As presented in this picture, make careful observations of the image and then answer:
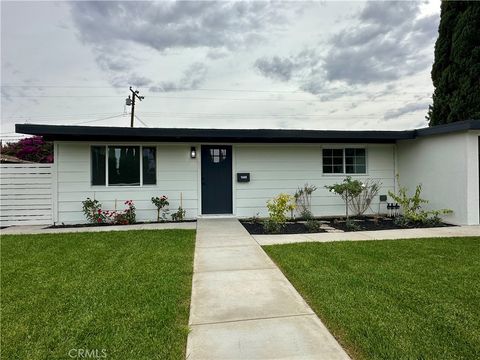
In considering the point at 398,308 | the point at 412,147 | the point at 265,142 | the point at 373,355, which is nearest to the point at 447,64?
the point at 412,147

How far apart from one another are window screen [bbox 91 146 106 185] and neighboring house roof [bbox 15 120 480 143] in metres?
0.34

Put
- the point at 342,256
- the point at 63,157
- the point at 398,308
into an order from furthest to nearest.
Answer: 1. the point at 63,157
2. the point at 342,256
3. the point at 398,308

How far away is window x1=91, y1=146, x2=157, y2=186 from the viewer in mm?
8648

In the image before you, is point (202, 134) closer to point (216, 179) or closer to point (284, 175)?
point (216, 179)

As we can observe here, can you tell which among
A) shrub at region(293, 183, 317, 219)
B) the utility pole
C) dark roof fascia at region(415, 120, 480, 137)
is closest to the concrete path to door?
shrub at region(293, 183, 317, 219)

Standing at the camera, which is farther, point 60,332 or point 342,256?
point 342,256

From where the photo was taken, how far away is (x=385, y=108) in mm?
14477

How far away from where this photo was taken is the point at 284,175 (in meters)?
9.46

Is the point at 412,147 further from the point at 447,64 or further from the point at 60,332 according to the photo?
the point at 60,332

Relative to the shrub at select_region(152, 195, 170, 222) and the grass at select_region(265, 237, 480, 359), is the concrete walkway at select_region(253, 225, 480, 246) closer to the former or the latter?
the grass at select_region(265, 237, 480, 359)

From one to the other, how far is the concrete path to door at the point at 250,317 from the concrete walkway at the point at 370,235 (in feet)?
5.20

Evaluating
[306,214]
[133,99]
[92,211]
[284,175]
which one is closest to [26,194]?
[92,211]

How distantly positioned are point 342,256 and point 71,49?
992cm

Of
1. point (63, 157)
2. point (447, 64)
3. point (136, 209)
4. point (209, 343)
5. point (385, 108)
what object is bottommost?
point (209, 343)
